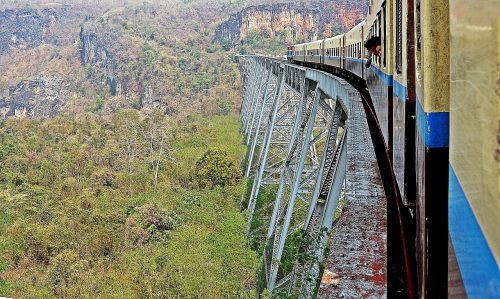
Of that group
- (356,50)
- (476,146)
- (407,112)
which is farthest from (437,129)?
(356,50)

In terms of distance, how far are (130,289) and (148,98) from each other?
49.6 m

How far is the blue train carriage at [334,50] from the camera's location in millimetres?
12505

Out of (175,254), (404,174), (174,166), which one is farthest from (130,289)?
(174,166)

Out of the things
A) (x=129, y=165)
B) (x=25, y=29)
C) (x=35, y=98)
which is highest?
(x=25, y=29)

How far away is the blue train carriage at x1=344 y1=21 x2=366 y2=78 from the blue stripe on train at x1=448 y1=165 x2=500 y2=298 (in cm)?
694

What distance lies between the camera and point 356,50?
9102 millimetres

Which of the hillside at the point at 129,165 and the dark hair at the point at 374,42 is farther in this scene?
the hillside at the point at 129,165

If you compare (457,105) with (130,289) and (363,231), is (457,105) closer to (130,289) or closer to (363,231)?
(363,231)

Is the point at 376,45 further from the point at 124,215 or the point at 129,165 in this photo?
the point at 129,165

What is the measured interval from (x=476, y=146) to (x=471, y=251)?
0.18 m

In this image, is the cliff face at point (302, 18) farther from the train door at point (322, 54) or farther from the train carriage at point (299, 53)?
the train door at point (322, 54)

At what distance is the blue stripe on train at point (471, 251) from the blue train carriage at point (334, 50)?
1125 cm

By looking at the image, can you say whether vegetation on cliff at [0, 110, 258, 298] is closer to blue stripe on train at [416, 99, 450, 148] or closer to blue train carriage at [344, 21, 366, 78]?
blue train carriage at [344, 21, 366, 78]

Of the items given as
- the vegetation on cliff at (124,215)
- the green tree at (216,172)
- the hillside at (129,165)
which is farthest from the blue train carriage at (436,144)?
the green tree at (216,172)
